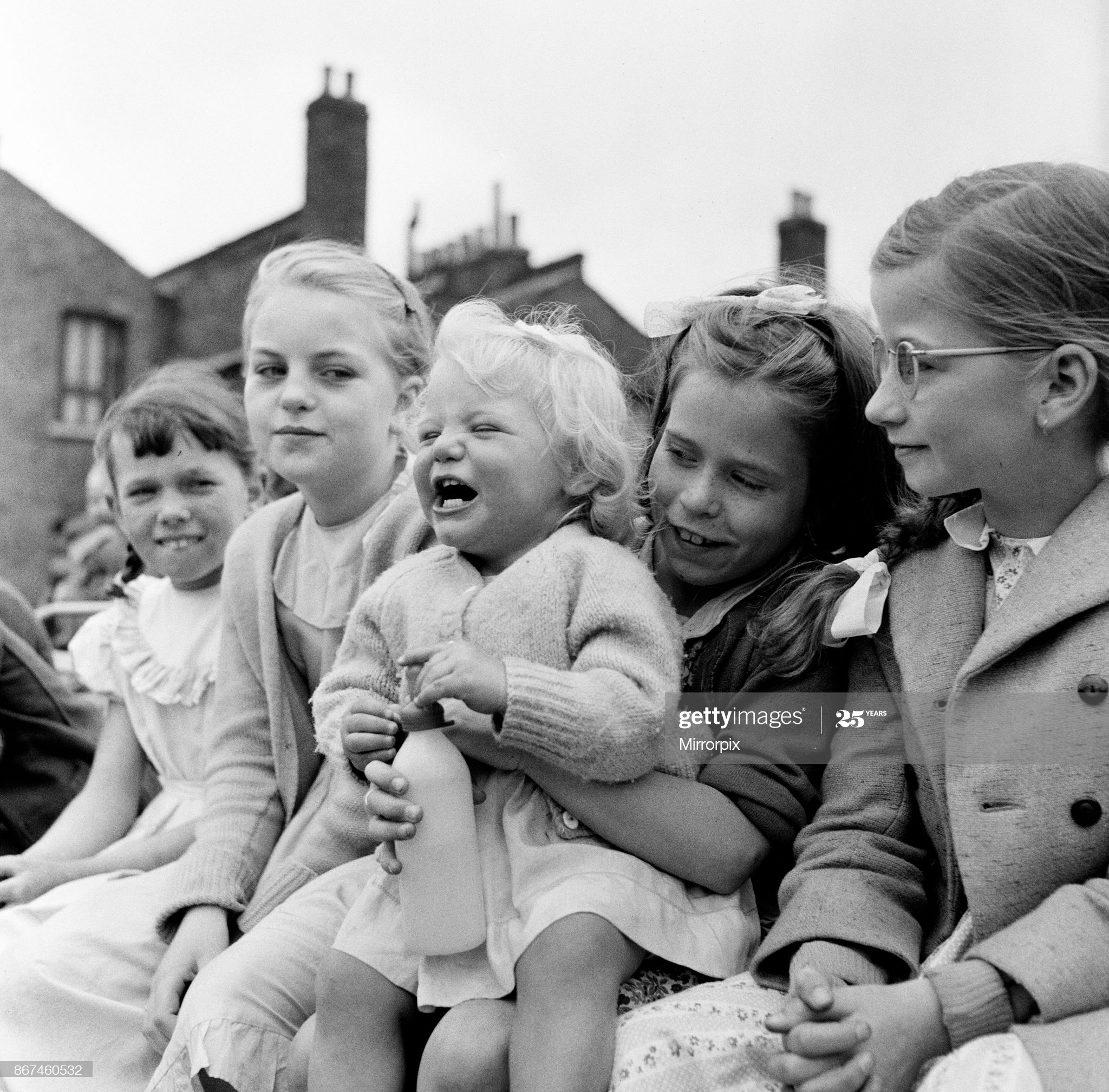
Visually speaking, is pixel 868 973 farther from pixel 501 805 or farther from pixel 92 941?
pixel 92 941

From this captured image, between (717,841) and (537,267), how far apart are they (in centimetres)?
435

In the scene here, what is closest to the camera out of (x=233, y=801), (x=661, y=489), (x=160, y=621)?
(x=661, y=489)

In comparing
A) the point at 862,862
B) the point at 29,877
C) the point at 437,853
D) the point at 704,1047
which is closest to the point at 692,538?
the point at 862,862

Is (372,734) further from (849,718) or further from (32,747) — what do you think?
(32,747)

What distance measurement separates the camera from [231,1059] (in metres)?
1.86

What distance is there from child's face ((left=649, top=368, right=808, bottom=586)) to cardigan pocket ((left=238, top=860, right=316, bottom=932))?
779 millimetres

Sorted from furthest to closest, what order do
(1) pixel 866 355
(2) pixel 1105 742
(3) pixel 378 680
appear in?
(1) pixel 866 355, (3) pixel 378 680, (2) pixel 1105 742

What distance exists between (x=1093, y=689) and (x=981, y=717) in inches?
5.5

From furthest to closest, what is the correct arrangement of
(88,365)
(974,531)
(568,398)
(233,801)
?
(88,365) < (233,801) < (568,398) < (974,531)

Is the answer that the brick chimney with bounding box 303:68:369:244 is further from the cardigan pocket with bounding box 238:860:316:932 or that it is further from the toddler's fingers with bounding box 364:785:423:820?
the toddler's fingers with bounding box 364:785:423:820

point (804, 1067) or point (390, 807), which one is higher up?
point (390, 807)

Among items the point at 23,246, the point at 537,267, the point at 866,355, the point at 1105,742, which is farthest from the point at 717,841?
the point at 23,246

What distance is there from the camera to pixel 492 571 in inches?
75.8

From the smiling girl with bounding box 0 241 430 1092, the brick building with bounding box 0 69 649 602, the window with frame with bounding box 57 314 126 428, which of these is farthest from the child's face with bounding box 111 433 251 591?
the window with frame with bounding box 57 314 126 428
